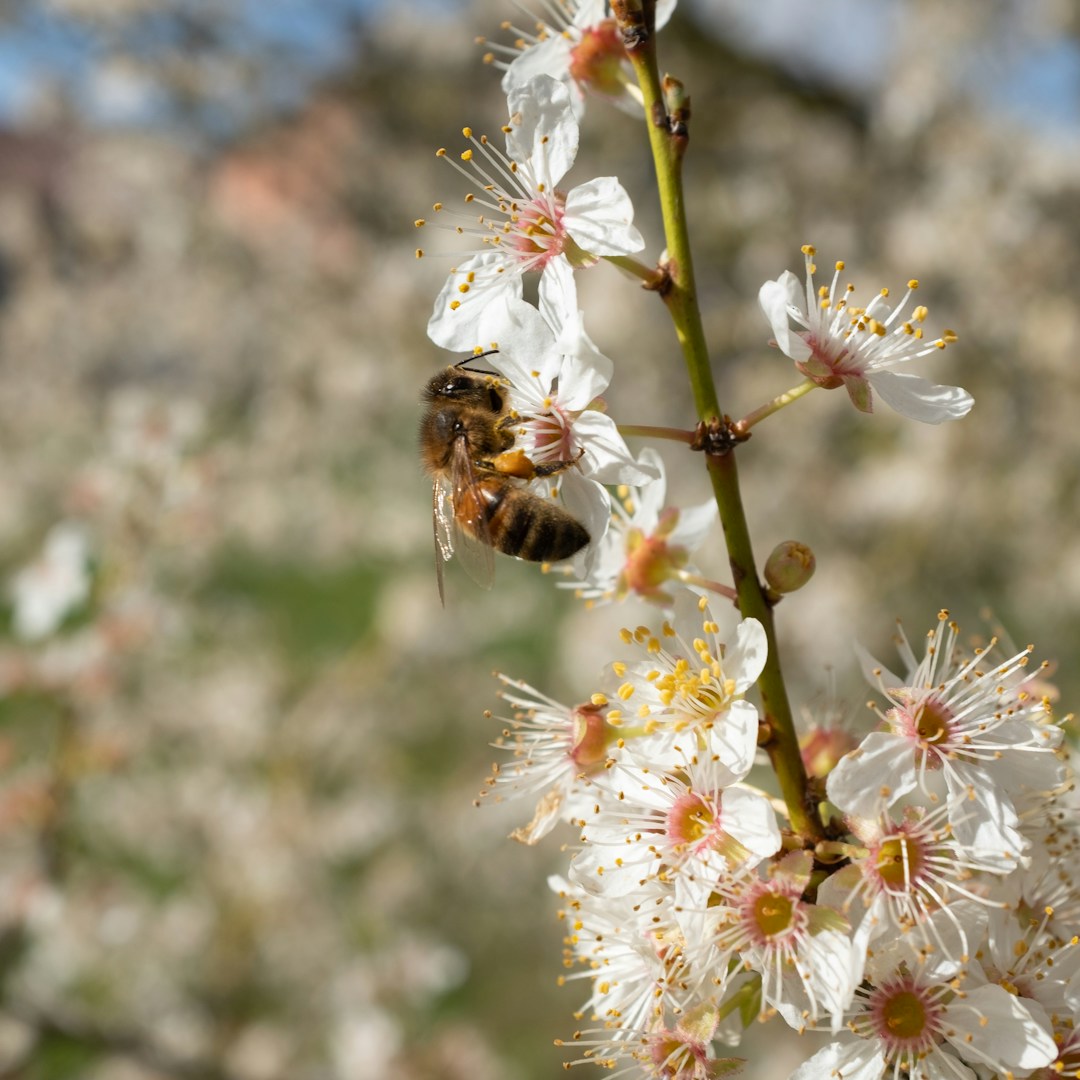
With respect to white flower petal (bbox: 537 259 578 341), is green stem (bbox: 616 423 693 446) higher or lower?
lower

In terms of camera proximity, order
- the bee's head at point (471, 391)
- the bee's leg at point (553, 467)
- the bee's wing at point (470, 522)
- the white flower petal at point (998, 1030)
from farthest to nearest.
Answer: the bee's head at point (471, 391), the bee's wing at point (470, 522), the bee's leg at point (553, 467), the white flower petal at point (998, 1030)

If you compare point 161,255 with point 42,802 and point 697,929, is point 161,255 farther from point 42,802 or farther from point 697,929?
point 697,929

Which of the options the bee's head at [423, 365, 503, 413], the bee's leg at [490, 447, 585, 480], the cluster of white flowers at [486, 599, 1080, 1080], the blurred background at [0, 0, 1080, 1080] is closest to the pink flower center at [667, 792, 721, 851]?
the cluster of white flowers at [486, 599, 1080, 1080]

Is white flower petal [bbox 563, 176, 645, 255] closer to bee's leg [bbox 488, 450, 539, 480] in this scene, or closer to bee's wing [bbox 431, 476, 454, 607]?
bee's leg [bbox 488, 450, 539, 480]

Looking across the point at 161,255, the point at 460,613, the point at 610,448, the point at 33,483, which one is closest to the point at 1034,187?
the point at 460,613

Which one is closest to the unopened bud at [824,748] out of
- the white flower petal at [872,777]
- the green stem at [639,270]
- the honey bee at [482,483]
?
the white flower petal at [872,777]

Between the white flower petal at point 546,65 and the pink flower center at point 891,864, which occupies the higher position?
the white flower petal at point 546,65

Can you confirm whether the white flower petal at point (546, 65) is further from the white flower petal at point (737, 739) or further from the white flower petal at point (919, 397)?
the white flower petal at point (737, 739)
